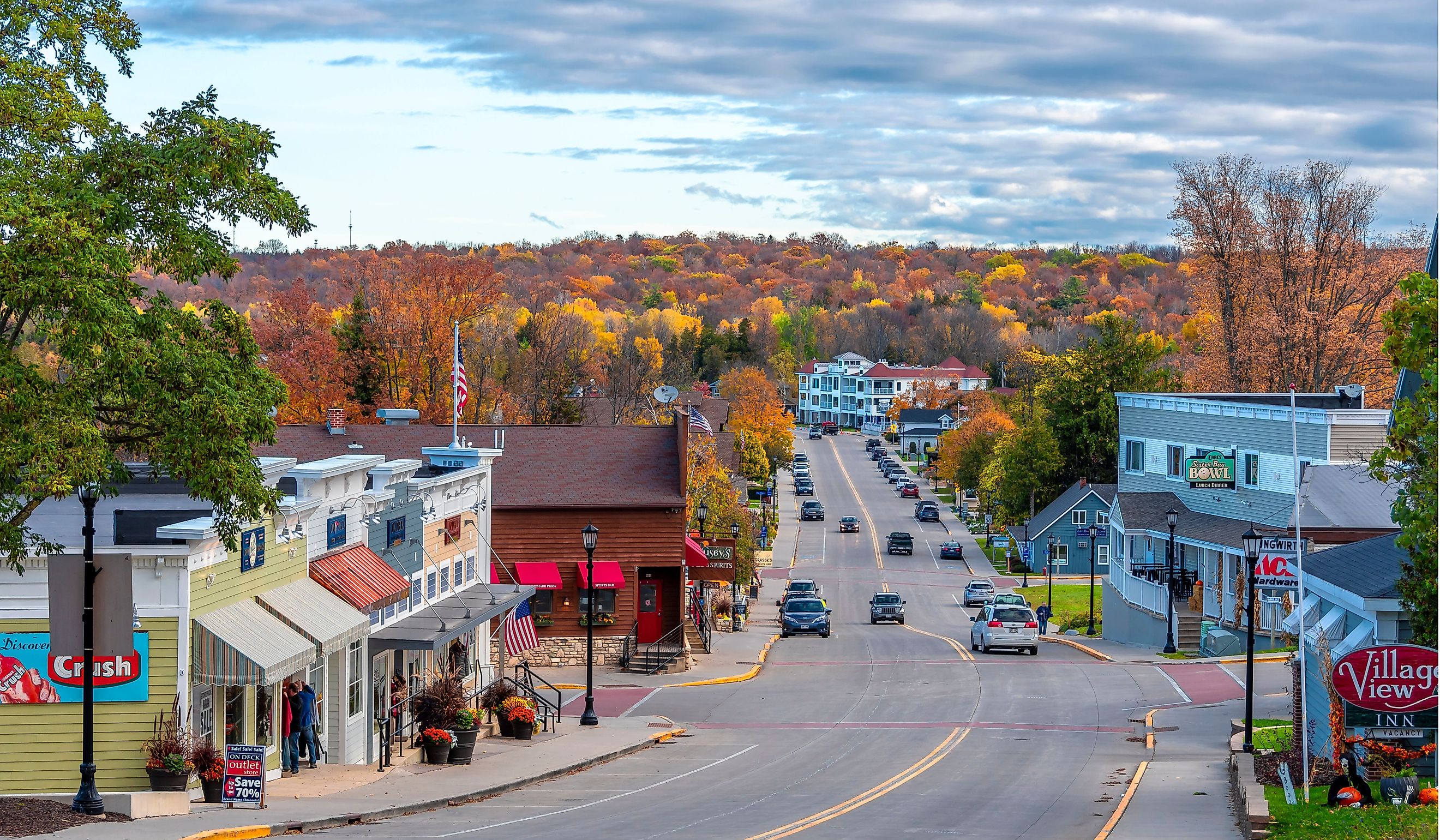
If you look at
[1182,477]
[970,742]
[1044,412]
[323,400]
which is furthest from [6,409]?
[1044,412]

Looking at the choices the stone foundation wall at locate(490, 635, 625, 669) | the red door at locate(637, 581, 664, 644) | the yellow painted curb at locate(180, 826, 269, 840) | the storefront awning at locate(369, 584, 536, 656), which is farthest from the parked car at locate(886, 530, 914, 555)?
the yellow painted curb at locate(180, 826, 269, 840)

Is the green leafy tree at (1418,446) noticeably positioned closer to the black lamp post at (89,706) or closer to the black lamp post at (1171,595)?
the black lamp post at (89,706)

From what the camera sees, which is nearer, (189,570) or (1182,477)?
(189,570)

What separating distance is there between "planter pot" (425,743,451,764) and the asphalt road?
221 cm

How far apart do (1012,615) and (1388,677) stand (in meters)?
30.4

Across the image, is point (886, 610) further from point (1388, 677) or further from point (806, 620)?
point (1388, 677)

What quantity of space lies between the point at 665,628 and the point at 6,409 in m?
30.1

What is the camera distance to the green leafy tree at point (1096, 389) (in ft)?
286

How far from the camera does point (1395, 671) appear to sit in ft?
64.3

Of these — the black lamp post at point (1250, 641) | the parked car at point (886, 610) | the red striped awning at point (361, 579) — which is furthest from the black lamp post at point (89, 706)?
the parked car at point (886, 610)

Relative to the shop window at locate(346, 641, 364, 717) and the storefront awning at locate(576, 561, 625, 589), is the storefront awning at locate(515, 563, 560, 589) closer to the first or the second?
the storefront awning at locate(576, 561, 625, 589)

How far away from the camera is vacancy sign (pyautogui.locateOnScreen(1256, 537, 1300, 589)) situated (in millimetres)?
28891

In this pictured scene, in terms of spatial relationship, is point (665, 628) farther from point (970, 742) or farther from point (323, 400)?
point (323, 400)

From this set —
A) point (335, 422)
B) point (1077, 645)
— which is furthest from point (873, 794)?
point (1077, 645)
